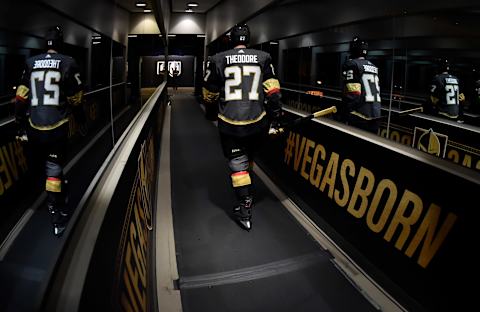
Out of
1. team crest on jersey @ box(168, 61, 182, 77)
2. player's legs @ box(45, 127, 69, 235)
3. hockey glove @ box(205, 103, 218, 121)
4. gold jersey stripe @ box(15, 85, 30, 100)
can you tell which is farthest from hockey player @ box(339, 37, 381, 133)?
team crest on jersey @ box(168, 61, 182, 77)

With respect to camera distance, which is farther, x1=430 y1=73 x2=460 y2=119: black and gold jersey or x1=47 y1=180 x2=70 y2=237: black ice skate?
x1=430 y1=73 x2=460 y2=119: black and gold jersey

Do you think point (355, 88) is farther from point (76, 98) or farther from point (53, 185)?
point (53, 185)

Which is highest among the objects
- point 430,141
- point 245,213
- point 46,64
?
point 46,64

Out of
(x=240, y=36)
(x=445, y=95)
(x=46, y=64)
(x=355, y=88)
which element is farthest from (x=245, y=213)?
(x=445, y=95)

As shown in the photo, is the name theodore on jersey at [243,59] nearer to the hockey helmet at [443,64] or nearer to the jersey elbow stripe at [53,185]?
the jersey elbow stripe at [53,185]

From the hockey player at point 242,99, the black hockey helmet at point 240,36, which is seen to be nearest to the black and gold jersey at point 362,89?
the hockey player at point 242,99

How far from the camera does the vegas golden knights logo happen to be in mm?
4035

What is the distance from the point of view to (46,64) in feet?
4.37

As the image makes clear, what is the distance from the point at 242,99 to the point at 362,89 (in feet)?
5.35

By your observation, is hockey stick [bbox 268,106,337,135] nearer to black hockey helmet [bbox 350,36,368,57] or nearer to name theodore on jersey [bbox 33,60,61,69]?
black hockey helmet [bbox 350,36,368,57]

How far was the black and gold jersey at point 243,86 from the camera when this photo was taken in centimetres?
322

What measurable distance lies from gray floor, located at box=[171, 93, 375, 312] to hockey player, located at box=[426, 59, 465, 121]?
2.34 metres

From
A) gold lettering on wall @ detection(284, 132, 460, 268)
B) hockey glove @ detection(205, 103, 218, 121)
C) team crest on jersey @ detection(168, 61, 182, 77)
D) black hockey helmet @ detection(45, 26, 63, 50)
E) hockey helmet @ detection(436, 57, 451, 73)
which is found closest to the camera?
black hockey helmet @ detection(45, 26, 63, 50)

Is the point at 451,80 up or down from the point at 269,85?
up
